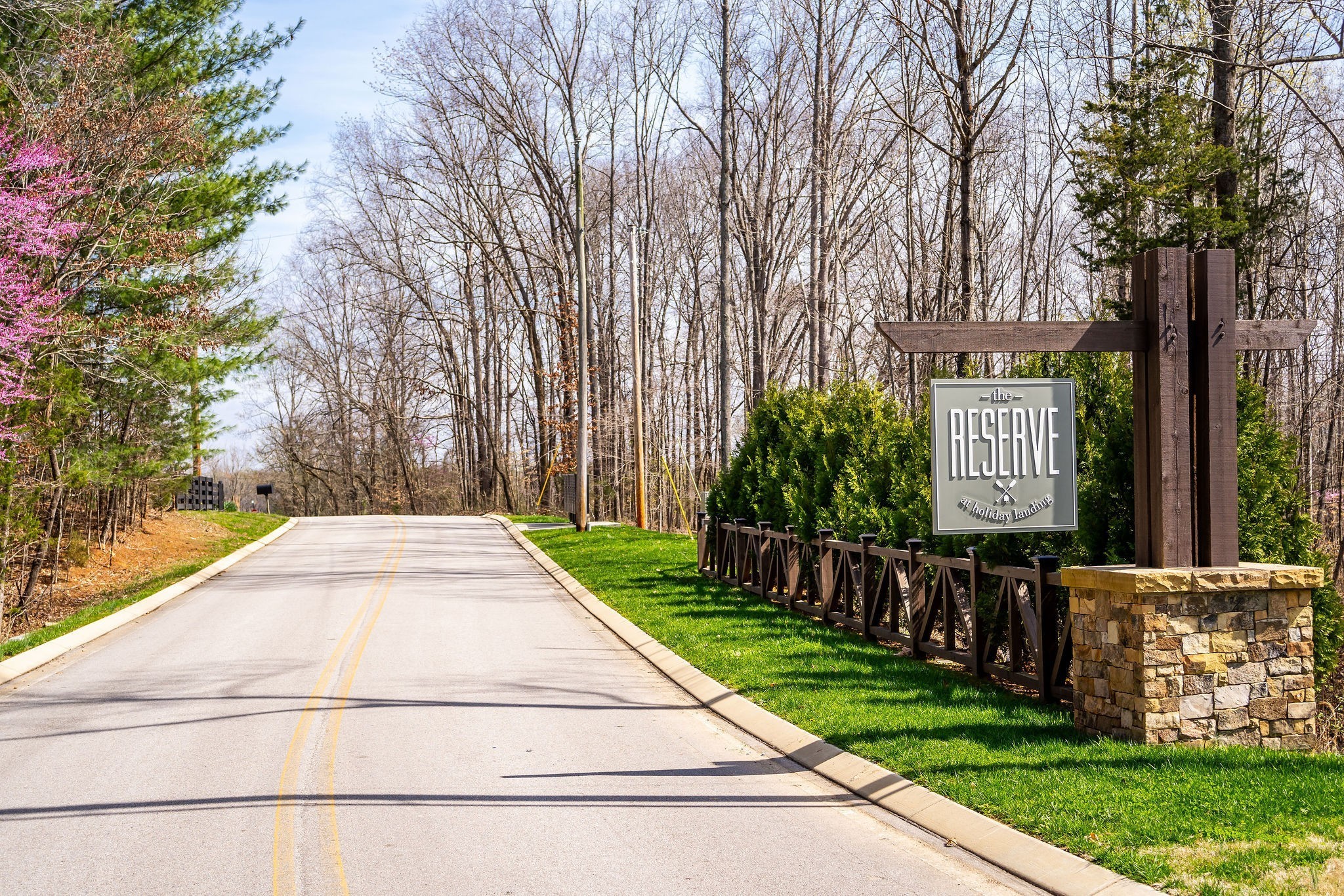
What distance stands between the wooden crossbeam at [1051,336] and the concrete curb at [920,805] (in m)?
2.99

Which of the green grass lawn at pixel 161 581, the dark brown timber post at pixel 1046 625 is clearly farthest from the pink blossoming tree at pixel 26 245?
the dark brown timber post at pixel 1046 625

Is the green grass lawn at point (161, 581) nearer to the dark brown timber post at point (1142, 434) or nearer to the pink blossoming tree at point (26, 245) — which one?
the pink blossoming tree at point (26, 245)

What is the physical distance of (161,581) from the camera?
838 inches

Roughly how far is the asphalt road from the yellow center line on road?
0.02 m

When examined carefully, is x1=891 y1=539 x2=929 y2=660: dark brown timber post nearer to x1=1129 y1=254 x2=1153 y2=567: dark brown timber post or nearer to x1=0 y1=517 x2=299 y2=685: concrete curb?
x1=1129 y1=254 x2=1153 y2=567: dark brown timber post

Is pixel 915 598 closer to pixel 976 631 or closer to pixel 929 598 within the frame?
pixel 929 598

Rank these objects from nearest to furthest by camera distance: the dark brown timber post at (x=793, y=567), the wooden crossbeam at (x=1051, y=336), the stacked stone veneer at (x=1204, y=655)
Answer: the stacked stone veneer at (x=1204, y=655)
the wooden crossbeam at (x=1051, y=336)
the dark brown timber post at (x=793, y=567)

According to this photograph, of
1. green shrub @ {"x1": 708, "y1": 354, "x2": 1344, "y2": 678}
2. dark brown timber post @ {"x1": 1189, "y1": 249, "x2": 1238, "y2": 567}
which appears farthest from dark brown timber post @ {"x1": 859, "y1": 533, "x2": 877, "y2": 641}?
dark brown timber post @ {"x1": 1189, "y1": 249, "x2": 1238, "y2": 567}

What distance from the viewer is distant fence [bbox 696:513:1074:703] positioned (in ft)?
30.3

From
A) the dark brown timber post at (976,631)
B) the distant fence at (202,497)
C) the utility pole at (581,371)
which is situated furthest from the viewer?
the distant fence at (202,497)

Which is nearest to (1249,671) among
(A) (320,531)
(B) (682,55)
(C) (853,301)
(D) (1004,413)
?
(D) (1004,413)

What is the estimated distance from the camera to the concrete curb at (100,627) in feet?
41.7

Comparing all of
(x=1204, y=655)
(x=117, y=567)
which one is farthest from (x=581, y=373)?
(x=1204, y=655)

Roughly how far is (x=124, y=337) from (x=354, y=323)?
132ft
